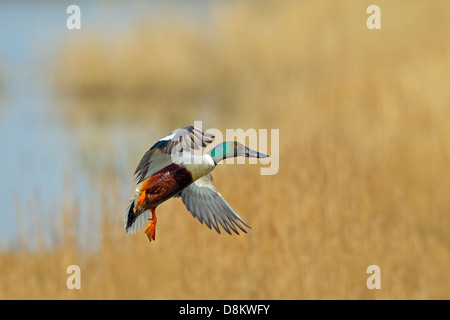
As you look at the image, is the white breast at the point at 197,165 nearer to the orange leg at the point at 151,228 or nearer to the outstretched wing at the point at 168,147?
the outstretched wing at the point at 168,147

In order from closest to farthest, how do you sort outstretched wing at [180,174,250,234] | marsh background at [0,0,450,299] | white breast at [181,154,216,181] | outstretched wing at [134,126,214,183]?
→ outstretched wing at [134,126,214,183] → white breast at [181,154,216,181] → outstretched wing at [180,174,250,234] → marsh background at [0,0,450,299]

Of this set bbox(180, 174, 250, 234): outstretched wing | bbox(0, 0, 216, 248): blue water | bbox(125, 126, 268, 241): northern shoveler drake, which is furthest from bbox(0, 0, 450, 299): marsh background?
bbox(125, 126, 268, 241): northern shoveler drake

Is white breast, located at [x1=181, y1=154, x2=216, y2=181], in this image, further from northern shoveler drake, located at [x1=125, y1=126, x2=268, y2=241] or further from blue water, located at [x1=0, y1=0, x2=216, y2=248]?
blue water, located at [x1=0, y1=0, x2=216, y2=248]

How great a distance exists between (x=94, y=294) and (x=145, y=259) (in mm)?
697

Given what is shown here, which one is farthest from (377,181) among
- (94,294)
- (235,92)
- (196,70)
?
(196,70)

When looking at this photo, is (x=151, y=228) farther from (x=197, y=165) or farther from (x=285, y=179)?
(x=285, y=179)

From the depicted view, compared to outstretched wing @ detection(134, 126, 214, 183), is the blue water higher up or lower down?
higher up

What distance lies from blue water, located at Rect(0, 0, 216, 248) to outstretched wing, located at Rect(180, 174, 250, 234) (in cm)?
613

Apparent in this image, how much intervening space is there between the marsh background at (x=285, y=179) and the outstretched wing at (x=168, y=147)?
2632mm

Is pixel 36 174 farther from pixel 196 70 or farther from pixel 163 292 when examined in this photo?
pixel 196 70

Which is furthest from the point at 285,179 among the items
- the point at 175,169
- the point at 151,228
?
the point at 175,169

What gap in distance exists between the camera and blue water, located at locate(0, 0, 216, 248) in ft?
30.9

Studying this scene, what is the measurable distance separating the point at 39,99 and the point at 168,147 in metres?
15.7
